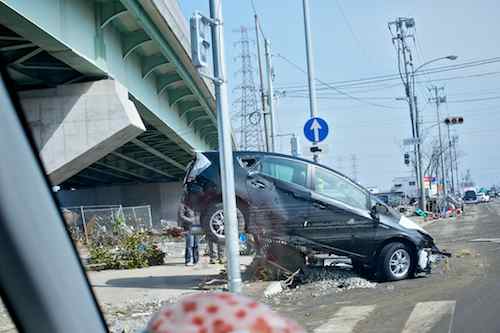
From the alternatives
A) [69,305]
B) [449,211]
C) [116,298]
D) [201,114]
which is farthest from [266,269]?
[449,211]

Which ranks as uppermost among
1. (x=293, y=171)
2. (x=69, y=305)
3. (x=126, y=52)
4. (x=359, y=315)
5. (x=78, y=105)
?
(x=126, y=52)

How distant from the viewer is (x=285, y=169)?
1262cm

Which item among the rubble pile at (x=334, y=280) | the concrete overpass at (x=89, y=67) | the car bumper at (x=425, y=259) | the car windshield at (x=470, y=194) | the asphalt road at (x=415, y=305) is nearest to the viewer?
the asphalt road at (x=415, y=305)

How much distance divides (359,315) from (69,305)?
25.4 feet

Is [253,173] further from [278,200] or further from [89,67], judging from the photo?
[89,67]

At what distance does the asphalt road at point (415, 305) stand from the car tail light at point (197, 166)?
8.92 ft

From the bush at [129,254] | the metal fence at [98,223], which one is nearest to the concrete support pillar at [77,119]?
the metal fence at [98,223]

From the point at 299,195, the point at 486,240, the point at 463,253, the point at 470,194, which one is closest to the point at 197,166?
the point at 299,195

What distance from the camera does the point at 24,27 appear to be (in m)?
14.0

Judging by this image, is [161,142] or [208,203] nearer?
[208,203]

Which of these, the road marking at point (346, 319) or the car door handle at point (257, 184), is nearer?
the road marking at point (346, 319)

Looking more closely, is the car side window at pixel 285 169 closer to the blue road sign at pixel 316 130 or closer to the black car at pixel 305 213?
the black car at pixel 305 213

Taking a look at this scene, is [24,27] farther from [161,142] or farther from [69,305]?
[161,142]

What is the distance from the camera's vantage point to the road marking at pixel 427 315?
8211 millimetres
